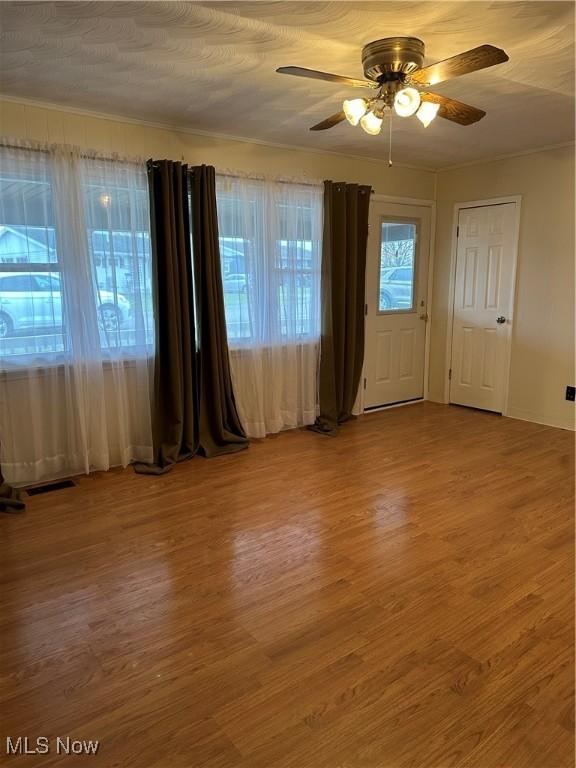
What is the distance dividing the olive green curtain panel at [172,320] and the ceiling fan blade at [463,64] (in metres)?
1.96

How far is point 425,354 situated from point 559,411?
5.11ft

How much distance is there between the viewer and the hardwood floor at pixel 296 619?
65.0 inches

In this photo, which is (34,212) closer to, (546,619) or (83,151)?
(83,151)

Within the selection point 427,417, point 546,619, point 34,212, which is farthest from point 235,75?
point 427,417

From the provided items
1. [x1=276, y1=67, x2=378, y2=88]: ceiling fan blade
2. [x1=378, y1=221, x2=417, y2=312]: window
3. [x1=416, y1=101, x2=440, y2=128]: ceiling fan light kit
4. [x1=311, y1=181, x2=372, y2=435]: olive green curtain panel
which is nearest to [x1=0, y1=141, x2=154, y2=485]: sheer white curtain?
[x1=311, y1=181, x2=372, y2=435]: olive green curtain panel

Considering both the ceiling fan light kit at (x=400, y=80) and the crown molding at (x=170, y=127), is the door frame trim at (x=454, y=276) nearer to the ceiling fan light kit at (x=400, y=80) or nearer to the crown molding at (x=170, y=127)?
the crown molding at (x=170, y=127)

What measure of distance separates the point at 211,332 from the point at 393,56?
2.24 metres

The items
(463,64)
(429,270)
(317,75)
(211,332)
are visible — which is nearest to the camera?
(463,64)

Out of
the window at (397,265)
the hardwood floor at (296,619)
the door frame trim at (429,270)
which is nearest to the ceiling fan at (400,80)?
the hardwood floor at (296,619)

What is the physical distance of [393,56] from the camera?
2.44 meters

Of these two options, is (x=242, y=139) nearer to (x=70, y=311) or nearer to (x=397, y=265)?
(x=70, y=311)

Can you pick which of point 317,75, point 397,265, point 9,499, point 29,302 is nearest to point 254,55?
point 317,75

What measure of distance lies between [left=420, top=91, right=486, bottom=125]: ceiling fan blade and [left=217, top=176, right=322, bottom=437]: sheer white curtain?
1.96m

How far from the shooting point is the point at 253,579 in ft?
8.20
